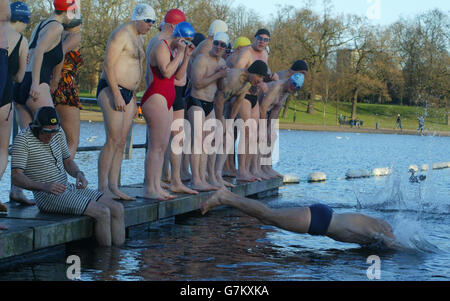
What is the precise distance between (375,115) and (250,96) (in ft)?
227

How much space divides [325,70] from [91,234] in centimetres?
6052

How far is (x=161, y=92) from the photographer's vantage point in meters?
8.61

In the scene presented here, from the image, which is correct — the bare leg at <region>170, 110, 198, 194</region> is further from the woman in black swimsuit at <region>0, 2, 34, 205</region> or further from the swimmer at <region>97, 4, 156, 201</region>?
the woman in black swimsuit at <region>0, 2, 34, 205</region>

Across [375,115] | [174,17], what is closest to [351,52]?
[375,115]

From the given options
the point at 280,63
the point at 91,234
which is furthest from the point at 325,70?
the point at 91,234

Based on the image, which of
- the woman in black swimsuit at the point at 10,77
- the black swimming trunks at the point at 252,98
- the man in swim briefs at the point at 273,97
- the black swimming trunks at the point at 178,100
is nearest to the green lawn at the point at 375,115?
the man in swim briefs at the point at 273,97

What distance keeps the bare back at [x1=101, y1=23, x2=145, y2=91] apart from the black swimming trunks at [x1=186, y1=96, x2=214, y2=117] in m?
1.81

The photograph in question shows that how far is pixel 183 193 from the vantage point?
9555mm

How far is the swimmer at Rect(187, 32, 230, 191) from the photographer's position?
9.99m

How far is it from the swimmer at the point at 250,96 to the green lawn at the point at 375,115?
169 feet

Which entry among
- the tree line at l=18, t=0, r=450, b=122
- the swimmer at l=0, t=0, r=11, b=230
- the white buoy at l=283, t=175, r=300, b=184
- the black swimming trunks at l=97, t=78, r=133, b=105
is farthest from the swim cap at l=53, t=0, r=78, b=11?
the tree line at l=18, t=0, r=450, b=122

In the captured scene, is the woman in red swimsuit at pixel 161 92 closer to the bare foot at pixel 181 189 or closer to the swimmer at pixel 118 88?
the swimmer at pixel 118 88
